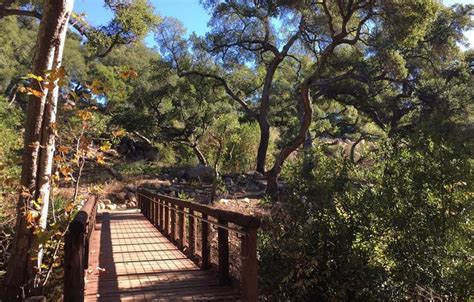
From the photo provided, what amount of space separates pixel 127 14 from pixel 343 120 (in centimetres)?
2586

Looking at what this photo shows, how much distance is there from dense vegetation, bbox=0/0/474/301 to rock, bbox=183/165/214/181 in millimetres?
1267

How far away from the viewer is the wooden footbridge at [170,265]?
3.49 meters

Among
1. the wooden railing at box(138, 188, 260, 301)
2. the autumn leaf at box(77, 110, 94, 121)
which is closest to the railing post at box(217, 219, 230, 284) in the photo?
the wooden railing at box(138, 188, 260, 301)

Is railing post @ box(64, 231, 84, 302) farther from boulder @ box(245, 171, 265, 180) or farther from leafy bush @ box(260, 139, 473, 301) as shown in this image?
boulder @ box(245, 171, 265, 180)

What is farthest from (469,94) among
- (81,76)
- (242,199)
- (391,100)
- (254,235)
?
(81,76)

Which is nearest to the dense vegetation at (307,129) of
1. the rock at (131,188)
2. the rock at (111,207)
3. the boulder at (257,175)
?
the boulder at (257,175)

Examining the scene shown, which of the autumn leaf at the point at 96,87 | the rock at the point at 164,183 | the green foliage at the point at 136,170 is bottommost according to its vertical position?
the rock at the point at 164,183

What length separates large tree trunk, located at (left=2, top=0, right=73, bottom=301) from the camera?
474 centimetres

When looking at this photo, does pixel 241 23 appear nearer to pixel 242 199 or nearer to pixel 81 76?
pixel 242 199

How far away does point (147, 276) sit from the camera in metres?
5.53

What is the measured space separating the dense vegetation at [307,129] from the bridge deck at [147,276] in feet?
1.90

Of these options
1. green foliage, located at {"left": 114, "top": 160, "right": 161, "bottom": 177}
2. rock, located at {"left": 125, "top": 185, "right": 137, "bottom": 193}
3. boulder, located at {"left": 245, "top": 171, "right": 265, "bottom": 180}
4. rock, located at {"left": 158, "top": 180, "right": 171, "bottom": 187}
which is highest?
green foliage, located at {"left": 114, "top": 160, "right": 161, "bottom": 177}

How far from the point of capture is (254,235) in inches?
145

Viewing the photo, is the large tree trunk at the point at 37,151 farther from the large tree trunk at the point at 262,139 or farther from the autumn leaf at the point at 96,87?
the large tree trunk at the point at 262,139
